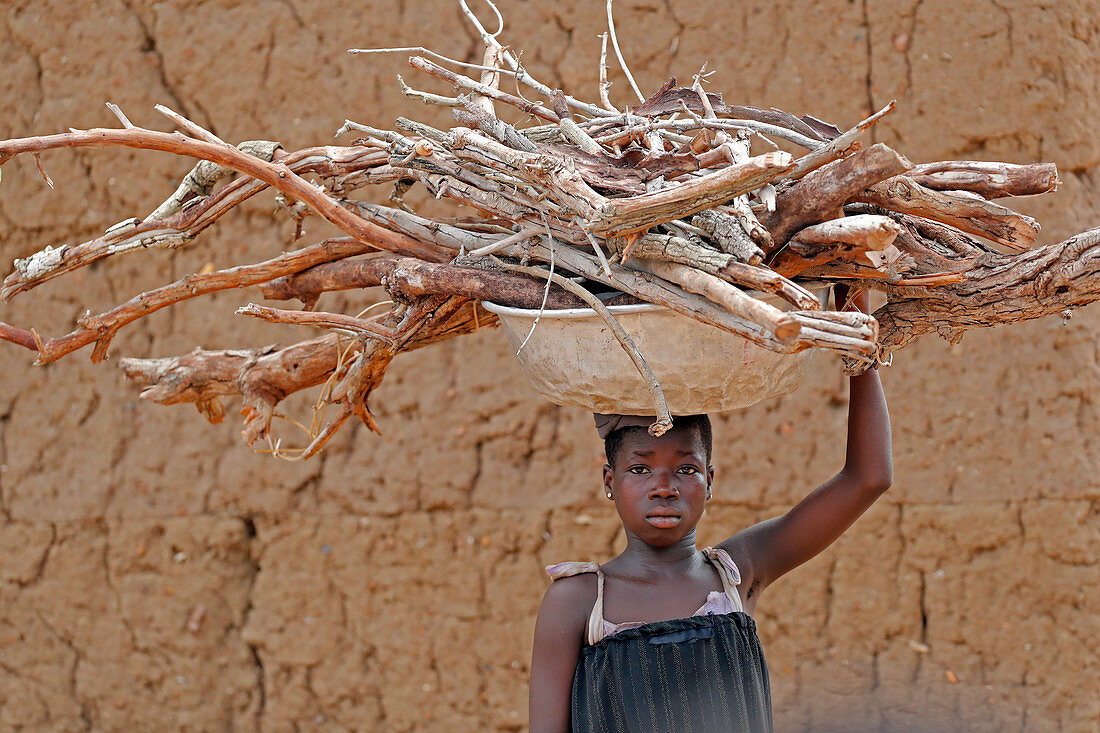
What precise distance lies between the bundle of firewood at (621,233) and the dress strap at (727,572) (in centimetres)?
44

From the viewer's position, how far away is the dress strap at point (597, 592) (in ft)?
5.53

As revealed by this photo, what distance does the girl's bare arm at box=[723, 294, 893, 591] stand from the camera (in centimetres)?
180

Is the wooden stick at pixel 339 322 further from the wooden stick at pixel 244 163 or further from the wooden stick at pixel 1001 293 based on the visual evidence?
the wooden stick at pixel 1001 293

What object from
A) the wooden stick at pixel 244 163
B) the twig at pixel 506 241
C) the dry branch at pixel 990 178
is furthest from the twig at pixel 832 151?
the wooden stick at pixel 244 163

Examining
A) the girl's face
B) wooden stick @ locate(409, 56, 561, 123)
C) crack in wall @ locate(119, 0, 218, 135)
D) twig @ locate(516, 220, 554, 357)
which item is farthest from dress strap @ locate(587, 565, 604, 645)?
crack in wall @ locate(119, 0, 218, 135)

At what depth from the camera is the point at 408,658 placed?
3.31 metres

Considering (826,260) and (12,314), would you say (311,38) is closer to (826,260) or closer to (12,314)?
(12,314)

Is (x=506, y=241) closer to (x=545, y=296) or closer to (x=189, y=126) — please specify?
(x=545, y=296)

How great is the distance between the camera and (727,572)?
177 cm

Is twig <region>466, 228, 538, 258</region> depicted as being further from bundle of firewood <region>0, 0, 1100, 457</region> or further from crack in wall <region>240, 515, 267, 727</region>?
crack in wall <region>240, 515, 267, 727</region>

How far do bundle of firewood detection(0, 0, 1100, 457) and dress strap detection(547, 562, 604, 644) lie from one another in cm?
45

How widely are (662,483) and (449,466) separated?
169 cm

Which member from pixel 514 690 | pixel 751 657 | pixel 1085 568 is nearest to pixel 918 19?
pixel 1085 568

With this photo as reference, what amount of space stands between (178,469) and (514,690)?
1321 mm
